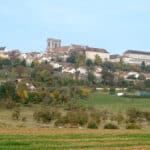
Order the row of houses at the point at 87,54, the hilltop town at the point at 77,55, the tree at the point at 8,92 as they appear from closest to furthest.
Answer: the tree at the point at 8,92
the hilltop town at the point at 77,55
the row of houses at the point at 87,54

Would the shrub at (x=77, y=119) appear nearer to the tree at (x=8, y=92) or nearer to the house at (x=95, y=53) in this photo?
the tree at (x=8, y=92)

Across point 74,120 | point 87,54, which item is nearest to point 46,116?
point 74,120

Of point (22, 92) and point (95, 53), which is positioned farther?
point (95, 53)

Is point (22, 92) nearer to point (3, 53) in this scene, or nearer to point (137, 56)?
point (3, 53)

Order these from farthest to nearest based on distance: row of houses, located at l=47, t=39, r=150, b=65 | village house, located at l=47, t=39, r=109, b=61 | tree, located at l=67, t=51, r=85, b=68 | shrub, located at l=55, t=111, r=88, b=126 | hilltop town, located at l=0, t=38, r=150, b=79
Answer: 1. row of houses, located at l=47, t=39, r=150, b=65
2. village house, located at l=47, t=39, r=109, b=61
3. hilltop town, located at l=0, t=38, r=150, b=79
4. tree, located at l=67, t=51, r=85, b=68
5. shrub, located at l=55, t=111, r=88, b=126

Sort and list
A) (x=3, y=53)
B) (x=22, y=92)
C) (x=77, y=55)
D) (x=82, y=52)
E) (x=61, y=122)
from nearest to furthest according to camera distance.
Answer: (x=61, y=122)
(x=22, y=92)
(x=77, y=55)
(x=3, y=53)
(x=82, y=52)

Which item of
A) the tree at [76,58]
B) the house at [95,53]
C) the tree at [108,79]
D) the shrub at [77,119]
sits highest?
the house at [95,53]

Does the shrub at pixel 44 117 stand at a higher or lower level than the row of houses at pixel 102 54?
lower

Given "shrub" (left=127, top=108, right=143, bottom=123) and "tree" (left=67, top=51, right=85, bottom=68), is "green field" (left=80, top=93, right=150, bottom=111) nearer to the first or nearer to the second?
"shrub" (left=127, top=108, right=143, bottom=123)

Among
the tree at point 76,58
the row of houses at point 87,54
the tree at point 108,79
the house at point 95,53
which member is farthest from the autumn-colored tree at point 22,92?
the house at point 95,53

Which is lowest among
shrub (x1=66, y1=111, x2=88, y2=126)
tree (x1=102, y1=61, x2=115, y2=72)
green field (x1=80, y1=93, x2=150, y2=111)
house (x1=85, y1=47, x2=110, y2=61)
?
green field (x1=80, y1=93, x2=150, y2=111)

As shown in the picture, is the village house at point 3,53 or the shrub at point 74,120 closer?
the shrub at point 74,120

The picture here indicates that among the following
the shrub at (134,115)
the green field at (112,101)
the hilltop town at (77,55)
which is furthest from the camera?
the hilltop town at (77,55)

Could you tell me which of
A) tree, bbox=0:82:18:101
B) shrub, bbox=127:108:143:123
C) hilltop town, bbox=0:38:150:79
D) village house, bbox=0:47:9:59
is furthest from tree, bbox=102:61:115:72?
shrub, bbox=127:108:143:123
